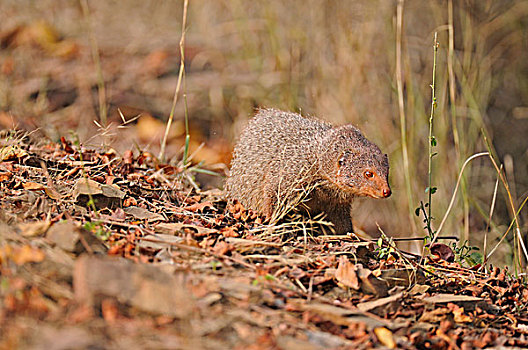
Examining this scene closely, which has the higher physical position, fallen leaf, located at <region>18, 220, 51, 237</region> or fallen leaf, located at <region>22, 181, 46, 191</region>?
fallen leaf, located at <region>18, 220, 51, 237</region>

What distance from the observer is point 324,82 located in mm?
6562

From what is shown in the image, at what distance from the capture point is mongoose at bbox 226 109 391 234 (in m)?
3.64

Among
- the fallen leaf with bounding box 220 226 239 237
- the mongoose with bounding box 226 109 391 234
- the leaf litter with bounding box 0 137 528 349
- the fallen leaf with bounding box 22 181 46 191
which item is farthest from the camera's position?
the mongoose with bounding box 226 109 391 234

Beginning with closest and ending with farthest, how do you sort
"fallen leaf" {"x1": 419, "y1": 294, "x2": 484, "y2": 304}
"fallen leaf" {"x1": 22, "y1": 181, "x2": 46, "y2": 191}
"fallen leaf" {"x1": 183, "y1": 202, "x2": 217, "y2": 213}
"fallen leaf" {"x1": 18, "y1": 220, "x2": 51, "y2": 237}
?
"fallen leaf" {"x1": 18, "y1": 220, "x2": 51, "y2": 237} → "fallen leaf" {"x1": 419, "y1": 294, "x2": 484, "y2": 304} → "fallen leaf" {"x1": 22, "y1": 181, "x2": 46, "y2": 191} → "fallen leaf" {"x1": 183, "y1": 202, "x2": 217, "y2": 213}

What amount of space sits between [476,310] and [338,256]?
25.7 inches

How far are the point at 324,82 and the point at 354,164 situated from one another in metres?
3.05

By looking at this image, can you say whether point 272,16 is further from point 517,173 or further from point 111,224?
point 111,224

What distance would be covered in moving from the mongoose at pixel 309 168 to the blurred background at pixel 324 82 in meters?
1.86

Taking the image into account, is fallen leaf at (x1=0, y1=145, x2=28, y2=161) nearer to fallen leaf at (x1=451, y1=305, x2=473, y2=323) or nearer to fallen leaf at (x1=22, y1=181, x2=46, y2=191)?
fallen leaf at (x1=22, y1=181, x2=46, y2=191)

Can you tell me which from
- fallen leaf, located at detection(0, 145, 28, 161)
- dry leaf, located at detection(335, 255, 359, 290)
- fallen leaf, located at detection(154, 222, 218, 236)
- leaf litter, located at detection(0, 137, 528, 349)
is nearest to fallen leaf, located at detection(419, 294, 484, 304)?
leaf litter, located at detection(0, 137, 528, 349)

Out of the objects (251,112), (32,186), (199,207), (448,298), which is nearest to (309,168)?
(199,207)

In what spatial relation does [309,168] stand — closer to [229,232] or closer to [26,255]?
[229,232]

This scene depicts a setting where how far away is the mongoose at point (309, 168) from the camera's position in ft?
11.9

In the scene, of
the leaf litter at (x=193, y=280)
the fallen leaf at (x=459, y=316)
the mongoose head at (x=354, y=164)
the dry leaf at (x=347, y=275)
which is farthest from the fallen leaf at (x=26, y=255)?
the mongoose head at (x=354, y=164)
